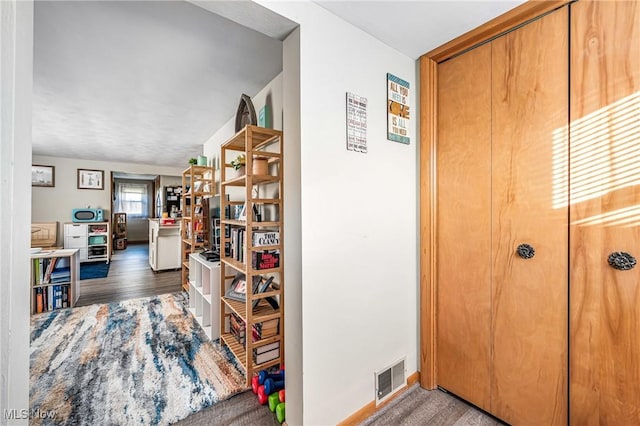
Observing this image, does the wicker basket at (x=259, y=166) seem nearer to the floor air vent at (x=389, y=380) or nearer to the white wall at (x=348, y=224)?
the white wall at (x=348, y=224)

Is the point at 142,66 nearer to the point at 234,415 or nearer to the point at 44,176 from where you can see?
the point at 234,415

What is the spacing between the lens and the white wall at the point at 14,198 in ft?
1.65

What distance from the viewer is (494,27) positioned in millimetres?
1452

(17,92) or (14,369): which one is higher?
(17,92)

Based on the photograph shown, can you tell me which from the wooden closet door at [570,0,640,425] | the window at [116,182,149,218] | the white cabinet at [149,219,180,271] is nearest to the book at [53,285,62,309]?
the white cabinet at [149,219,180,271]

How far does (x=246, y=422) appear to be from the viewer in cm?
154

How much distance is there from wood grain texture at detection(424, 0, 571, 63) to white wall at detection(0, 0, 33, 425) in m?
1.86

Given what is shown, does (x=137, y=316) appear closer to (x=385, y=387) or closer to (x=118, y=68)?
(x=118, y=68)

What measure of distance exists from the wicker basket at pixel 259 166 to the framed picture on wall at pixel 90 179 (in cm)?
615

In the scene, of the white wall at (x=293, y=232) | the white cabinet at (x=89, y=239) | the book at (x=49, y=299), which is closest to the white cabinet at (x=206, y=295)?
the white wall at (x=293, y=232)

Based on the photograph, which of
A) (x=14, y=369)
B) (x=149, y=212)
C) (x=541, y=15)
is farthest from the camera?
(x=149, y=212)

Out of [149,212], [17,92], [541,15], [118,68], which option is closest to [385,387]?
[17,92]

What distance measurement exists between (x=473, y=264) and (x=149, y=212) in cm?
1049

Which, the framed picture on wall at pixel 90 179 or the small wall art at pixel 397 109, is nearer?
the small wall art at pixel 397 109
